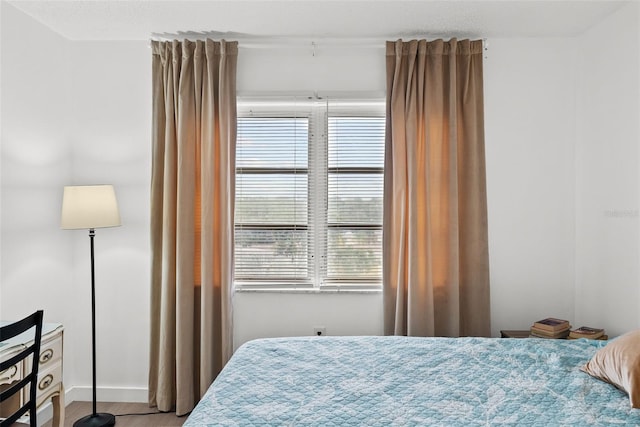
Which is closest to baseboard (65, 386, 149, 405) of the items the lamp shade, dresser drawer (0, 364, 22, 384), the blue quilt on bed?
dresser drawer (0, 364, 22, 384)

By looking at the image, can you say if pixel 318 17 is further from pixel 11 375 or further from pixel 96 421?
pixel 96 421

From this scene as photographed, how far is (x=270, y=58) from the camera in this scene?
3154 millimetres

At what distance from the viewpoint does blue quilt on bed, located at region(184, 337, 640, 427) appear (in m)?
1.57

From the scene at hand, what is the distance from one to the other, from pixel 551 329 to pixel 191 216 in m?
2.52

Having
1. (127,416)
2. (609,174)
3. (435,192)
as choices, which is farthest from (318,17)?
(127,416)

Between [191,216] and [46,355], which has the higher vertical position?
[191,216]

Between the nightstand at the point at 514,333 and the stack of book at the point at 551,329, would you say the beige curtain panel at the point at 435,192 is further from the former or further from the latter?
the stack of book at the point at 551,329

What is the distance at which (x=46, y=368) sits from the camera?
90.3 inches

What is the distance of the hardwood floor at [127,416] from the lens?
290cm

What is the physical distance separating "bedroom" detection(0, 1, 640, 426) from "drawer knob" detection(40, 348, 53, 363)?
2.18ft

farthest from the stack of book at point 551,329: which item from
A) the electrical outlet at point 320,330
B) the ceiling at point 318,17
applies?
the ceiling at point 318,17

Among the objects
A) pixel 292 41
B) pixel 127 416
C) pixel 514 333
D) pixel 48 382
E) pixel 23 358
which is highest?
pixel 292 41

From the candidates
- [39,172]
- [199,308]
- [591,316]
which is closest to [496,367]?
[591,316]

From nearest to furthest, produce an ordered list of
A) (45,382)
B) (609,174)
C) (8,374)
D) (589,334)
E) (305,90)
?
(8,374), (45,382), (589,334), (609,174), (305,90)
